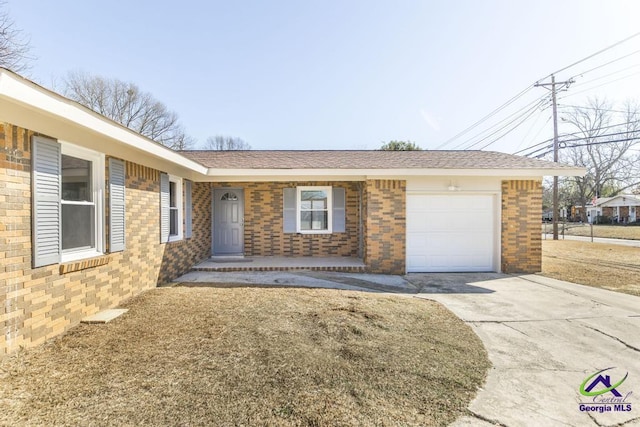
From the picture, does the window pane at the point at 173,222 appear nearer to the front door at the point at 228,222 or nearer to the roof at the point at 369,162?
the roof at the point at 369,162

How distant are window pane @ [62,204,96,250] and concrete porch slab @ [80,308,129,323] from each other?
99 centimetres

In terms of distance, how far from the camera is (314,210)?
998cm

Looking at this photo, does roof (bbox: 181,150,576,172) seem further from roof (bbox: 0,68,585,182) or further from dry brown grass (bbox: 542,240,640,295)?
dry brown grass (bbox: 542,240,640,295)

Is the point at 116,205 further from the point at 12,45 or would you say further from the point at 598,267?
the point at 12,45

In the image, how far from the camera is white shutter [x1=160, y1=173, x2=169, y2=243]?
6.45 m

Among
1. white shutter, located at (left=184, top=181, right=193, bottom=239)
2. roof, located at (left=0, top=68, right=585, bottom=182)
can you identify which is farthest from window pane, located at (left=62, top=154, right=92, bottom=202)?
white shutter, located at (left=184, top=181, right=193, bottom=239)

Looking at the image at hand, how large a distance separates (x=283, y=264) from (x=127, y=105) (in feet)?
77.0

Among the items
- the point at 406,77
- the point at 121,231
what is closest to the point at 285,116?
the point at 406,77

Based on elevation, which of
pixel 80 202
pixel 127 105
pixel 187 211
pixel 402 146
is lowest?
pixel 187 211

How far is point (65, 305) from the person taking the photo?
3.86 metres

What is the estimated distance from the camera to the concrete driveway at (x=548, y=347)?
2.49 metres

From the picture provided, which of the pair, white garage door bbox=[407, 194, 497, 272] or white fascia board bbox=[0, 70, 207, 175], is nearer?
white fascia board bbox=[0, 70, 207, 175]

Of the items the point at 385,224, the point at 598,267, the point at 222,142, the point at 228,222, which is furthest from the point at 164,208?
the point at 222,142

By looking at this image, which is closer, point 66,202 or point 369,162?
point 66,202
